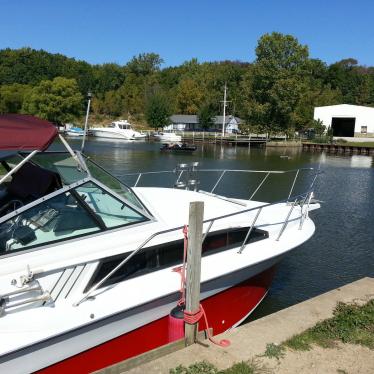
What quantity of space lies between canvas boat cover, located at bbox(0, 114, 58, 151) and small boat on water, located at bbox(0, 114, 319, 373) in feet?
0.03

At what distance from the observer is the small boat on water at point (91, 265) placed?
396cm

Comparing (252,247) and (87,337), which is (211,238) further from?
(87,337)

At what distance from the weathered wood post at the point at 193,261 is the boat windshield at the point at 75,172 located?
1.15 meters

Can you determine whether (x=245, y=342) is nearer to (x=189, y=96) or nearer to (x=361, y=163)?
(x=361, y=163)

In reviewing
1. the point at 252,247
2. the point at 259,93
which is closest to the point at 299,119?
the point at 259,93

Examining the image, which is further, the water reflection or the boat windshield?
the water reflection

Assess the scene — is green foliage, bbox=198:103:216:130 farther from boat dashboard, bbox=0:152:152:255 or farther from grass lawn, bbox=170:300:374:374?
grass lawn, bbox=170:300:374:374

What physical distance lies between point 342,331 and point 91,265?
2789 mm

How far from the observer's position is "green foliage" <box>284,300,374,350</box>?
14.6 ft

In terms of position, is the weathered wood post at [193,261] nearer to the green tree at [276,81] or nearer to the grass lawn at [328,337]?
the grass lawn at [328,337]

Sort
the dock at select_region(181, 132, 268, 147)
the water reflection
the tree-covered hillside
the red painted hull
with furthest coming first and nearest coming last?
1. the tree-covered hillside
2. the dock at select_region(181, 132, 268, 147)
3. the water reflection
4. the red painted hull

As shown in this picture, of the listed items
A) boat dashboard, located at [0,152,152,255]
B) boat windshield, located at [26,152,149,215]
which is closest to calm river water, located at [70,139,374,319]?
boat windshield, located at [26,152,149,215]

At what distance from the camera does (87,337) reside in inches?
163

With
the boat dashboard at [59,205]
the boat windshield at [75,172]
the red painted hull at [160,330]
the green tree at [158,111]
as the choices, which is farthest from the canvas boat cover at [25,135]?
the green tree at [158,111]
